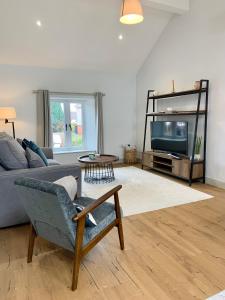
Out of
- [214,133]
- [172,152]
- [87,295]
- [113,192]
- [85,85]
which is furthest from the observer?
[85,85]

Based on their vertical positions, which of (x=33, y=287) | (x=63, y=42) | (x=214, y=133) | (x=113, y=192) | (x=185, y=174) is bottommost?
(x=33, y=287)

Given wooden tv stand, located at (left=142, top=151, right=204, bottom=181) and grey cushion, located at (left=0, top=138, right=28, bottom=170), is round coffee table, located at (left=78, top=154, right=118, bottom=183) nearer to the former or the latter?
wooden tv stand, located at (left=142, top=151, right=204, bottom=181)

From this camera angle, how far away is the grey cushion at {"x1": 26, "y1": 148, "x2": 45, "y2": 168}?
9.53ft

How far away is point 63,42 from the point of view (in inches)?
199

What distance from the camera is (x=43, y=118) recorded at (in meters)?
5.45

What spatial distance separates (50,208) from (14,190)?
1125mm

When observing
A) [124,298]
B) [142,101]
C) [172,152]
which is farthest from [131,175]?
[124,298]

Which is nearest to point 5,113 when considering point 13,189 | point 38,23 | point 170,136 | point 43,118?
point 43,118

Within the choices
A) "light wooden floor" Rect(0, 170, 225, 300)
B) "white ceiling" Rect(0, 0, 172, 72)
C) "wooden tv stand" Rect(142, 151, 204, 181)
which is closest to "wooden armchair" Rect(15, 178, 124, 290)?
"light wooden floor" Rect(0, 170, 225, 300)

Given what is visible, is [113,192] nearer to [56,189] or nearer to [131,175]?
[56,189]

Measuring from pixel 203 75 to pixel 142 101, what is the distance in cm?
213

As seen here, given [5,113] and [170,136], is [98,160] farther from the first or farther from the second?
[5,113]

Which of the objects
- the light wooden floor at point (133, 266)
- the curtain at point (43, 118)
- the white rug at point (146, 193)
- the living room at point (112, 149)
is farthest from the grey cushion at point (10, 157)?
the curtain at point (43, 118)

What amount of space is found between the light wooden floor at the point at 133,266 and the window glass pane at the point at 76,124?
3.63 meters
